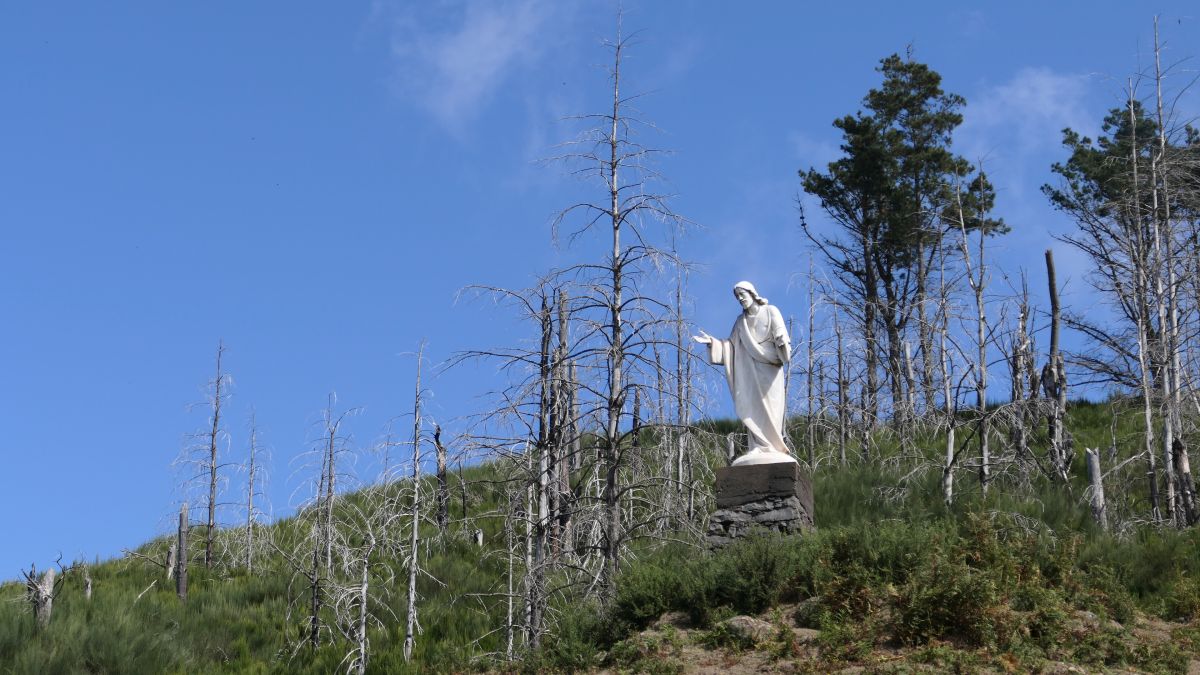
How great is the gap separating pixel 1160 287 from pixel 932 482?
16.5 feet

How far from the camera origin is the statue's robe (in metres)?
16.1

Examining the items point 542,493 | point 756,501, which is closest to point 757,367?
point 756,501

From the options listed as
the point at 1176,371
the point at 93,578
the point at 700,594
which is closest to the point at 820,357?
the point at 1176,371

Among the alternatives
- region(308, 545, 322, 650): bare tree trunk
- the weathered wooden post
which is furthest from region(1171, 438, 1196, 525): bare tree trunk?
the weathered wooden post

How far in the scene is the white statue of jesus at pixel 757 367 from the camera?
52.6 ft

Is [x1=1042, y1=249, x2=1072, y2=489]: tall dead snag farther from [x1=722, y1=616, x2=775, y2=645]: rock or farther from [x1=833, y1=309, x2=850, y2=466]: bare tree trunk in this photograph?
[x1=722, y1=616, x2=775, y2=645]: rock

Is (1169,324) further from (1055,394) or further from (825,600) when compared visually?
(825,600)

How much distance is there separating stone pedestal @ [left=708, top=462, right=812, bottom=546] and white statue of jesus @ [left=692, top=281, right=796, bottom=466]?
0.19 metres

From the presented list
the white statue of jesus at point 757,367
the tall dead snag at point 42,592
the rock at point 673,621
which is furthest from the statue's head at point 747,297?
the tall dead snag at point 42,592

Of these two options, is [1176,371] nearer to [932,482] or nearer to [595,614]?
[932,482]

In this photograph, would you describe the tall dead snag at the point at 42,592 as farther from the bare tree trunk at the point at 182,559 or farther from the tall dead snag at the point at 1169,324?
the tall dead snag at the point at 1169,324

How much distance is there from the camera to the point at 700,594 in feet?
44.1

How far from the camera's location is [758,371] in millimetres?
16234

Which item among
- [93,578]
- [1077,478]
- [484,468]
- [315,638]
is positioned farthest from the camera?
[484,468]
